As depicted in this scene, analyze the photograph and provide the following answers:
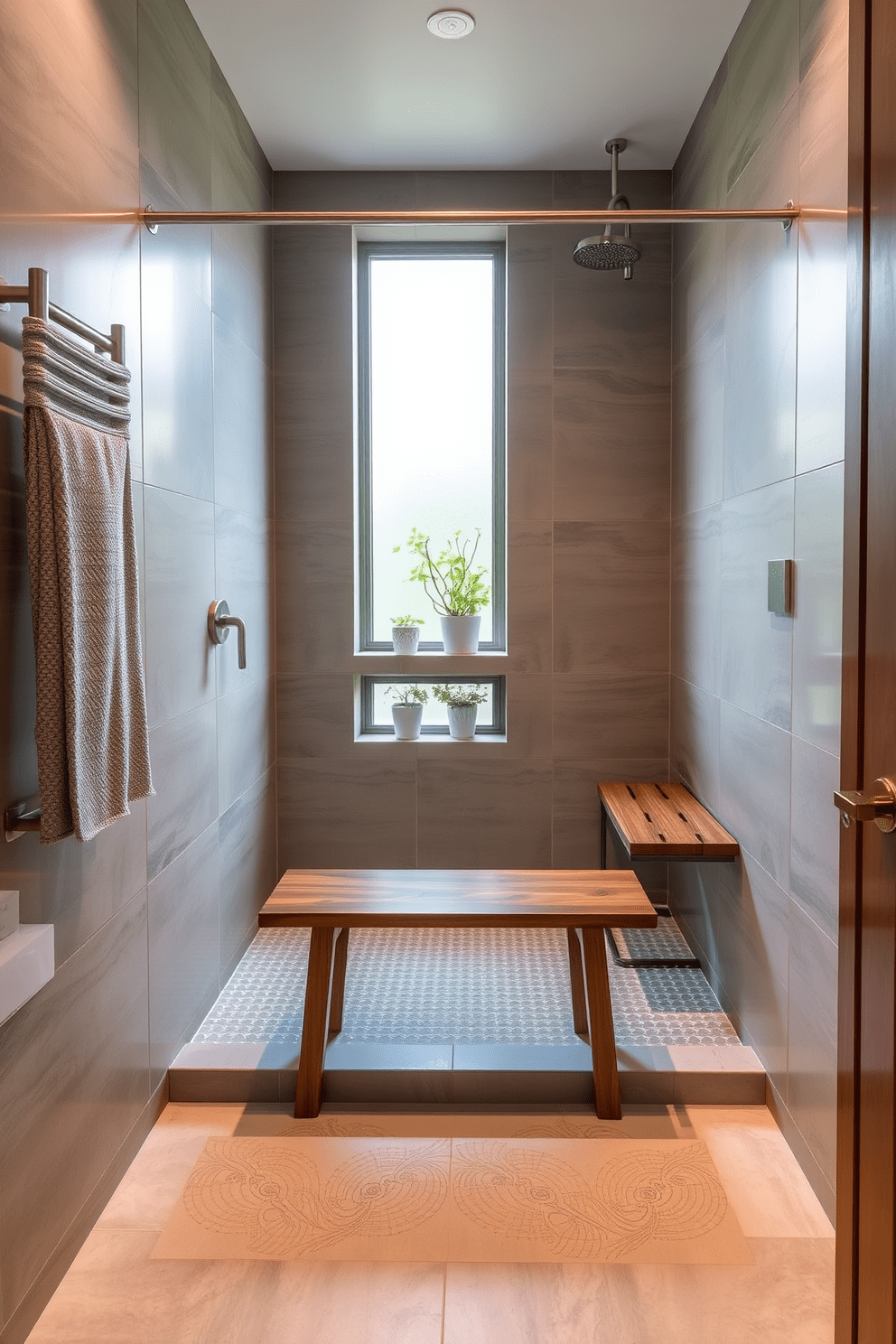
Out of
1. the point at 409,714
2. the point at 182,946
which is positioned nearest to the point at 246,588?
the point at 409,714

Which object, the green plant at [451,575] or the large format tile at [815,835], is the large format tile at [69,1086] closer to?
the large format tile at [815,835]

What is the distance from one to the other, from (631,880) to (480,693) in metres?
1.39

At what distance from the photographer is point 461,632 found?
3568mm

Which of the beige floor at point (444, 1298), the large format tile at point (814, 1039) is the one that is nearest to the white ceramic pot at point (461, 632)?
the large format tile at point (814, 1039)

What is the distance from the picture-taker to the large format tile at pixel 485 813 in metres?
3.61

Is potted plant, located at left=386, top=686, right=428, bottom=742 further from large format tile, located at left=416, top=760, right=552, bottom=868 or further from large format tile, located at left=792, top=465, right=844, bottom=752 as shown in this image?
large format tile, located at left=792, top=465, right=844, bottom=752

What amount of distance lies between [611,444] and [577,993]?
6.29 ft

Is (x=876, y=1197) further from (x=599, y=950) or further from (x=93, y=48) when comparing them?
(x=93, y=48)

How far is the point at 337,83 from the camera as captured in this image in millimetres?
2918

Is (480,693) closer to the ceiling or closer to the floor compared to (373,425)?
closer to the floor

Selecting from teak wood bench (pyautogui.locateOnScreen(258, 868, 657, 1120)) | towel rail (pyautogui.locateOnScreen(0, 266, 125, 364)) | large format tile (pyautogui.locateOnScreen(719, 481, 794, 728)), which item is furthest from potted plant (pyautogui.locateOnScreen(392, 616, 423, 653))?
towel rail (pyautogui.locateOnScreen(0, 266, 125, 364))

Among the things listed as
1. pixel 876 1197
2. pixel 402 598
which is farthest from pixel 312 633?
pixel 876 1197

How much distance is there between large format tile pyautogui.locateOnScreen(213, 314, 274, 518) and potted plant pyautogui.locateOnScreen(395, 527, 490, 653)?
59cm

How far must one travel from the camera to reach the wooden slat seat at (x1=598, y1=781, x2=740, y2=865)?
256 cm
